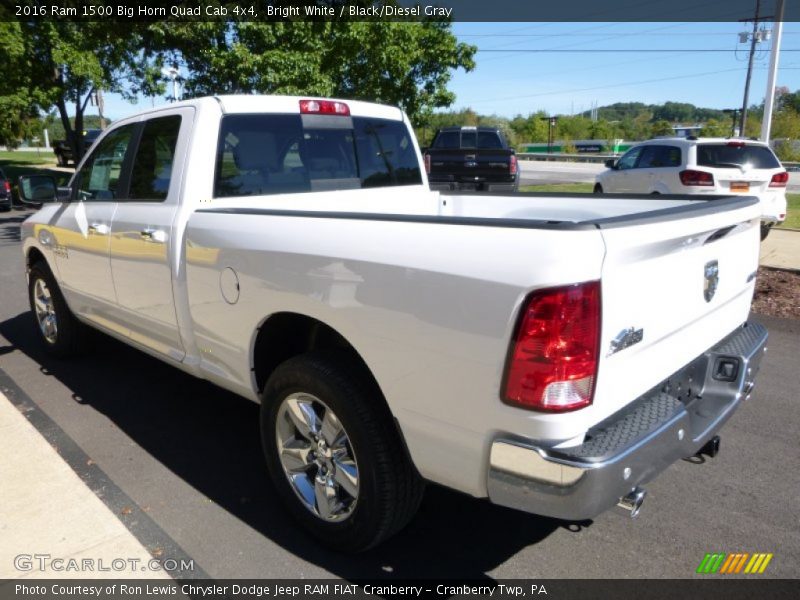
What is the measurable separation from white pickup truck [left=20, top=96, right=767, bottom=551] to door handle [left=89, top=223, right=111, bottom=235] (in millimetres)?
18

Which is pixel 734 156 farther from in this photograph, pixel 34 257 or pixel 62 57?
pixel 62 57

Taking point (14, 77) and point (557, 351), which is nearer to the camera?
point (557, 351)

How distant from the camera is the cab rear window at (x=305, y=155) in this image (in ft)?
11.7

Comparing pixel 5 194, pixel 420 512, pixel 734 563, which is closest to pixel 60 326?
pixel 420 512

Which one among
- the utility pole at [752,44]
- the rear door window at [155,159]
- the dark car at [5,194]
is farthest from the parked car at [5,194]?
the utility pole at [752,44]

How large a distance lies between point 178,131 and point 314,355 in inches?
67.0

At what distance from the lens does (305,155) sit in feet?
12.6

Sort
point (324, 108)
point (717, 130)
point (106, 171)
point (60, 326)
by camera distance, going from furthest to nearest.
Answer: point (717, 130)
point (60, 326)
point (106, 171)
point (324, 108)

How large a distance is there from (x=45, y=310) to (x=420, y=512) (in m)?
3.98

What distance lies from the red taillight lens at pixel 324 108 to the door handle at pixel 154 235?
112 centimetres

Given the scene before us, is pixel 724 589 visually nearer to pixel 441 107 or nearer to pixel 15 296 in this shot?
pixel 15 296

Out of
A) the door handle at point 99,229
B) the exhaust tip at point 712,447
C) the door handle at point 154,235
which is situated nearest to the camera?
the exhaust tip at point 712,447

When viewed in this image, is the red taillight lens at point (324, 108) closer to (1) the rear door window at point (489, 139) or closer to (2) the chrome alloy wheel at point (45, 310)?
(2) the chrome alloy wheel at point (45, 310)

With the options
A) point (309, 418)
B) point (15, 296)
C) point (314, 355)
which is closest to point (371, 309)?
point (314, 355)
